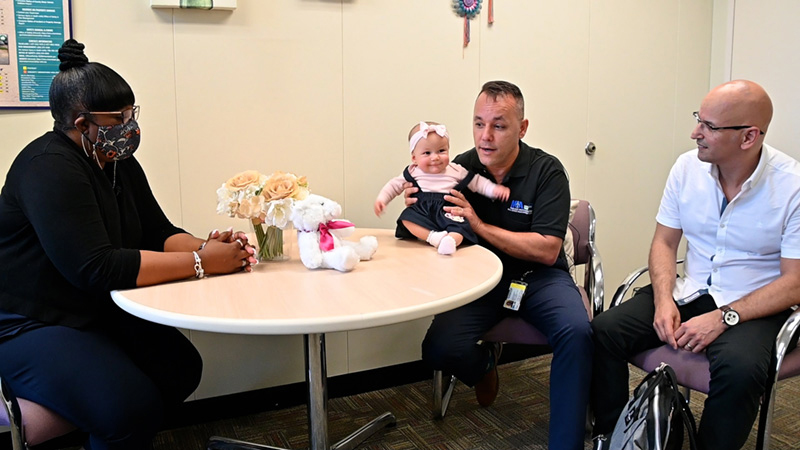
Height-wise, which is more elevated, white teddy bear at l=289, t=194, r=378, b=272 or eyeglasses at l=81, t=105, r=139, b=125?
eyeglasses at l=81, t=105, r=139, b=125

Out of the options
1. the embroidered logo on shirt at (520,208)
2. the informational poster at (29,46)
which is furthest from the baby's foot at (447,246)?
the informational poster at (29,46)

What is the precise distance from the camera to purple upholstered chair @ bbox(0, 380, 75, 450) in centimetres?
161

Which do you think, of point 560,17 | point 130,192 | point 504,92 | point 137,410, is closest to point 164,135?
point 130,192

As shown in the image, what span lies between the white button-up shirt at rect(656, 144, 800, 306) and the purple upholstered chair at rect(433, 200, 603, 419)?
1.00ft

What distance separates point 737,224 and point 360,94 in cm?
157

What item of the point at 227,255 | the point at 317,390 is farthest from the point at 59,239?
the point at 317,390

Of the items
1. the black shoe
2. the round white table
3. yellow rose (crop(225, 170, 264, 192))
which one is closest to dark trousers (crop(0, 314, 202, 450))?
the round white table

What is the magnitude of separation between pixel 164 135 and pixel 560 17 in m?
2.00

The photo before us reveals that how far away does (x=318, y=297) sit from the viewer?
1.67 m

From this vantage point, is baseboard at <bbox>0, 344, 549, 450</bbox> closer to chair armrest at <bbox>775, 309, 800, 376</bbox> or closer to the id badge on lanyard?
the id badge on lanyard

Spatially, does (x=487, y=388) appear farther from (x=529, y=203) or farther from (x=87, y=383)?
(x=87, y=383)

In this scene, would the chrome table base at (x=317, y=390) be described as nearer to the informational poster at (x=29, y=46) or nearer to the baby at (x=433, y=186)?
the baby at (x=433, y=186)

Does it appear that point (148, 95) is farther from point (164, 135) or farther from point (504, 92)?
point (504, 92)

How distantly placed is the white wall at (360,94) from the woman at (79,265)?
0.59m
